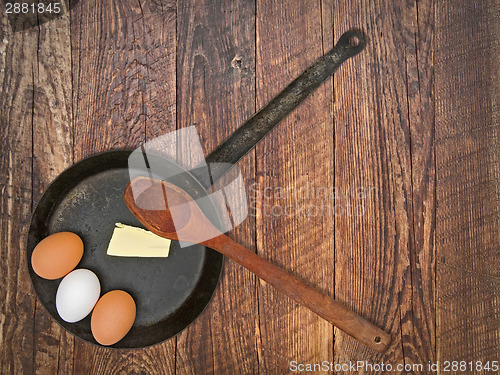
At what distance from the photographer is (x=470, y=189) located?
649mm

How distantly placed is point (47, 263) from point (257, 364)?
1.21 feet

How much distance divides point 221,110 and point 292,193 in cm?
18

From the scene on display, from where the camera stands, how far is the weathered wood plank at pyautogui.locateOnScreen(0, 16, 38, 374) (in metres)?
0.63

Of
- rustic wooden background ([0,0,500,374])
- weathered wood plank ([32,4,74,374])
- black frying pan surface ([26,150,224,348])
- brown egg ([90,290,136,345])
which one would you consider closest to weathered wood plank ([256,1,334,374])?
rustic wooden background ([0,0,500,374])

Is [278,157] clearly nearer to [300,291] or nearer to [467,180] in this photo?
[300,291]

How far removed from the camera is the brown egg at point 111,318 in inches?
22.1

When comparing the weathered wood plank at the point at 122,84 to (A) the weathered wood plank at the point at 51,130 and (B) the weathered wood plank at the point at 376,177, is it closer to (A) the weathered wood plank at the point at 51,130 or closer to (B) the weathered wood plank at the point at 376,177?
(A) the weathered wood plank at the point at 51,130

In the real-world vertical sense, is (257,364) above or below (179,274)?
below

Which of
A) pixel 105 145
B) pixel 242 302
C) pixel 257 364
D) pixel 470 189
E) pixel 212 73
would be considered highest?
pixel 212 73

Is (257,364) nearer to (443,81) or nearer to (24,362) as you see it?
(24,362)

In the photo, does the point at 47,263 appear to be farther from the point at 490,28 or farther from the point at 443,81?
the point at 490,28

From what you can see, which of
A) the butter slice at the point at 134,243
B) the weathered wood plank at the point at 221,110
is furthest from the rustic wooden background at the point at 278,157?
the butter slice at the point at 134,243

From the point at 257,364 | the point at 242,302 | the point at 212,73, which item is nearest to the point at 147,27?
the point at 212,73

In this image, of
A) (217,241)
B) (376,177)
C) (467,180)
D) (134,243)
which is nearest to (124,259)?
(134,243)
